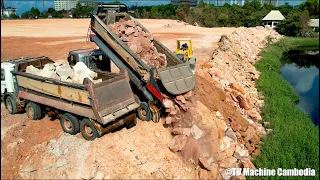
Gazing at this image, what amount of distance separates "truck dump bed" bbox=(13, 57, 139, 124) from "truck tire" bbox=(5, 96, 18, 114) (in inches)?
27.0

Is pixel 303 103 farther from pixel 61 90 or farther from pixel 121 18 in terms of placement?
pixel 61 90

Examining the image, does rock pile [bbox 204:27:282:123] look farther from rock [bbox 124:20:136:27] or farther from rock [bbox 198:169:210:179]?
rock [bbox 124:20:136:27]

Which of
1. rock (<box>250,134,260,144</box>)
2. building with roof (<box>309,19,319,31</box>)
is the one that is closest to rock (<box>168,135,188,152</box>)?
rock (<box>250,134,260,144</box>)

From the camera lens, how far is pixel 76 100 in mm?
8148

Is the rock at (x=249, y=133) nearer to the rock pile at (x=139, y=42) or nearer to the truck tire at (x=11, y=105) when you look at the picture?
the rock pile at (x=139, y=42)

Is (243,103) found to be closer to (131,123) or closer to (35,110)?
(131,123)

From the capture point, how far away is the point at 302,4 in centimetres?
5475

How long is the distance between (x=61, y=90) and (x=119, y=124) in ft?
6.35

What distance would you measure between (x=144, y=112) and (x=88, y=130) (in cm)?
199

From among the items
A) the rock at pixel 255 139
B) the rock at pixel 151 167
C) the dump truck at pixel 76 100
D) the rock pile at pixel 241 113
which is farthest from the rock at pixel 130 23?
the rock at pixel 255 139

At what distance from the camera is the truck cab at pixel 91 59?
1161 centimetres

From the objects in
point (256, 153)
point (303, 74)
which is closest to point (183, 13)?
point (303, 74)

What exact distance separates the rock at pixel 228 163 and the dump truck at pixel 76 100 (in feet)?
9.51

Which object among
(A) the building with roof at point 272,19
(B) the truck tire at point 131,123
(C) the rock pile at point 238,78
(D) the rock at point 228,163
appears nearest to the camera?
(D) the rock at point 228,163
